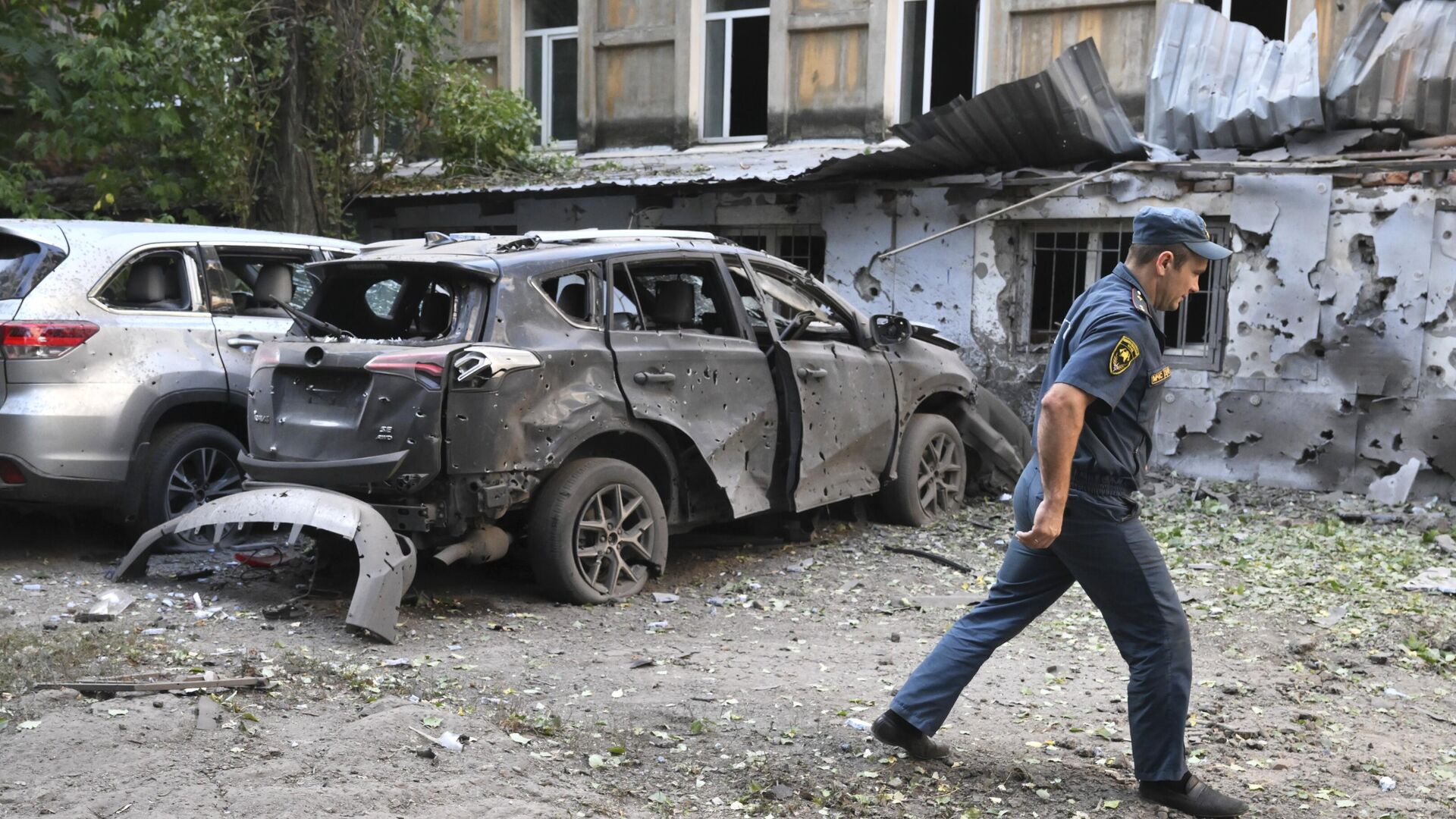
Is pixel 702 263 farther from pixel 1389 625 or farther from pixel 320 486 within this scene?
pixel 1389 625

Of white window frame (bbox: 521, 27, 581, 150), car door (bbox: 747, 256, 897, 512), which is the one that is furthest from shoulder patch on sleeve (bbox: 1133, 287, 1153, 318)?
white window frame (bbox: 521, 27, 581, 150)

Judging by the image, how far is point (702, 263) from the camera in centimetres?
747

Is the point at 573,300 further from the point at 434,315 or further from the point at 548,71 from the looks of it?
the point at 548,71

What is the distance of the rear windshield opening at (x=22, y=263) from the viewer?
22.2 feet

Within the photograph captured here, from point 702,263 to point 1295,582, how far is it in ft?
12.3

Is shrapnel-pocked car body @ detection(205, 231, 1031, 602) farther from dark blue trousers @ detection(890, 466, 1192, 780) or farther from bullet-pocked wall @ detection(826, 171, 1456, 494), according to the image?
bullet-pocked wall @ detection(826, 171, 1456, 494)

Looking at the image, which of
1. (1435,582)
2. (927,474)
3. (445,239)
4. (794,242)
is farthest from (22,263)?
(1435,582)

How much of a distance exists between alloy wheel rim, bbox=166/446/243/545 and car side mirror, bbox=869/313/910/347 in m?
3.84

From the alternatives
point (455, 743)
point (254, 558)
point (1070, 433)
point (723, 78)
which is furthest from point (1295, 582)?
point (723, 78)

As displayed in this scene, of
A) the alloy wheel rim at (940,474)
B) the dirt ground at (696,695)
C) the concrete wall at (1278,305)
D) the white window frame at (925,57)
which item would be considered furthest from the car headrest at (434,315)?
the white window frame at (925,57)

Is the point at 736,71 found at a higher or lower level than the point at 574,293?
higher

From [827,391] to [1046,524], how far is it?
12.3 feet

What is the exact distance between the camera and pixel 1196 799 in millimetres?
4109

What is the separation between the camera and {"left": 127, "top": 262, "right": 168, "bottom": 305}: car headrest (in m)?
7.27
